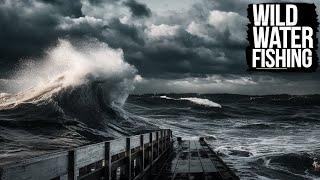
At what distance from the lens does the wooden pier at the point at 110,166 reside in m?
3.52

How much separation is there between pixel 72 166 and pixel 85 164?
2.25ft

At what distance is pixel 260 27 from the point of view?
1847cm

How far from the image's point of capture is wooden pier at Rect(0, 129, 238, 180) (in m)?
3.52

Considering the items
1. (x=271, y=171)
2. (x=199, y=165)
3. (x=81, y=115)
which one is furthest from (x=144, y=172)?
(x=81, y=115)

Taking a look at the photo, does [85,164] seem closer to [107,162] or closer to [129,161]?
[107,162]

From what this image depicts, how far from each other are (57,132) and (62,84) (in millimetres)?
20596

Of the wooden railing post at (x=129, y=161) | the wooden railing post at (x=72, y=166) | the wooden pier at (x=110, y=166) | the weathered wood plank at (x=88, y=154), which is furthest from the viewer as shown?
the wooden railing post at (x=129, y=161)

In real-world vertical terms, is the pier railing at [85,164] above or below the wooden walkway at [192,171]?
above

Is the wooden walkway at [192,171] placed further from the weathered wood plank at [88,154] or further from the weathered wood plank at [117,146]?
the weathered wood plank at [88,154]

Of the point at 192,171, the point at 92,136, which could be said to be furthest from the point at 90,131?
the point at 192,171

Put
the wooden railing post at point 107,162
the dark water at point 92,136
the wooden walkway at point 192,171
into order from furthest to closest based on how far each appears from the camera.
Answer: the dark water at point 92,136, the wooden walkway at point 192,171, the wooden railing post at point 107,162

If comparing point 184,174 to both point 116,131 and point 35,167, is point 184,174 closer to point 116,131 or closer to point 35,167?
point 35,167

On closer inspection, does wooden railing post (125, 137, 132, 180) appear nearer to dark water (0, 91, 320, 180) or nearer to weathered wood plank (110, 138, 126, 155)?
weathered wood plank (110, 138, 126, 155)

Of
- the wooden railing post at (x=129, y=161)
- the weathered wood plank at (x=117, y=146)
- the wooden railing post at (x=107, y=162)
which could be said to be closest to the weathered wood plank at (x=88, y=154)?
the wooden railing post at (x=107, y=162)
